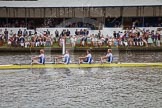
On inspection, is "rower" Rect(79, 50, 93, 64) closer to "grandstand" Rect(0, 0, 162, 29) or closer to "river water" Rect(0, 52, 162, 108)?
"river water" Rect(0, 52, 162, 108)

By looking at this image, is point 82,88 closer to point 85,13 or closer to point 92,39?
point 92,39

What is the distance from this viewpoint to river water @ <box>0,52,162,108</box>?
2814 centimetres

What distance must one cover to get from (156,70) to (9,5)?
2718 cm

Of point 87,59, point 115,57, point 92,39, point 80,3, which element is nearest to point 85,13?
point 80,3

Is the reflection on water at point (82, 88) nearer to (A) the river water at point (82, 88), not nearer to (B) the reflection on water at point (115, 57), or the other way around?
(A) the river water at point (82, 88)

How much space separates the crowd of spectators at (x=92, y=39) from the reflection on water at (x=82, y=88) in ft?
47.2

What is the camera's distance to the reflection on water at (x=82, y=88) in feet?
92.3

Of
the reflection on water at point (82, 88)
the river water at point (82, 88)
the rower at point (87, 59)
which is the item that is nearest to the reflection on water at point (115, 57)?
the rower at point (87, 59)

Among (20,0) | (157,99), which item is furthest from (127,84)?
(20,0)

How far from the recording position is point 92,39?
54188mm

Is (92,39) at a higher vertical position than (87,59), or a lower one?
higher

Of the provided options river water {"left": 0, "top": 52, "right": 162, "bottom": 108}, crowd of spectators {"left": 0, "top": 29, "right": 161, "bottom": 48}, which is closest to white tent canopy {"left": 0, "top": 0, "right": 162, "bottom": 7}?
crowd of spectators {"left": 0, "top": 29, "right": 161, "bottom": 48}

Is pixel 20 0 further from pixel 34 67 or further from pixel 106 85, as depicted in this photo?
pixel 106 85

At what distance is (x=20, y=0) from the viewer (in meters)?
63.3
